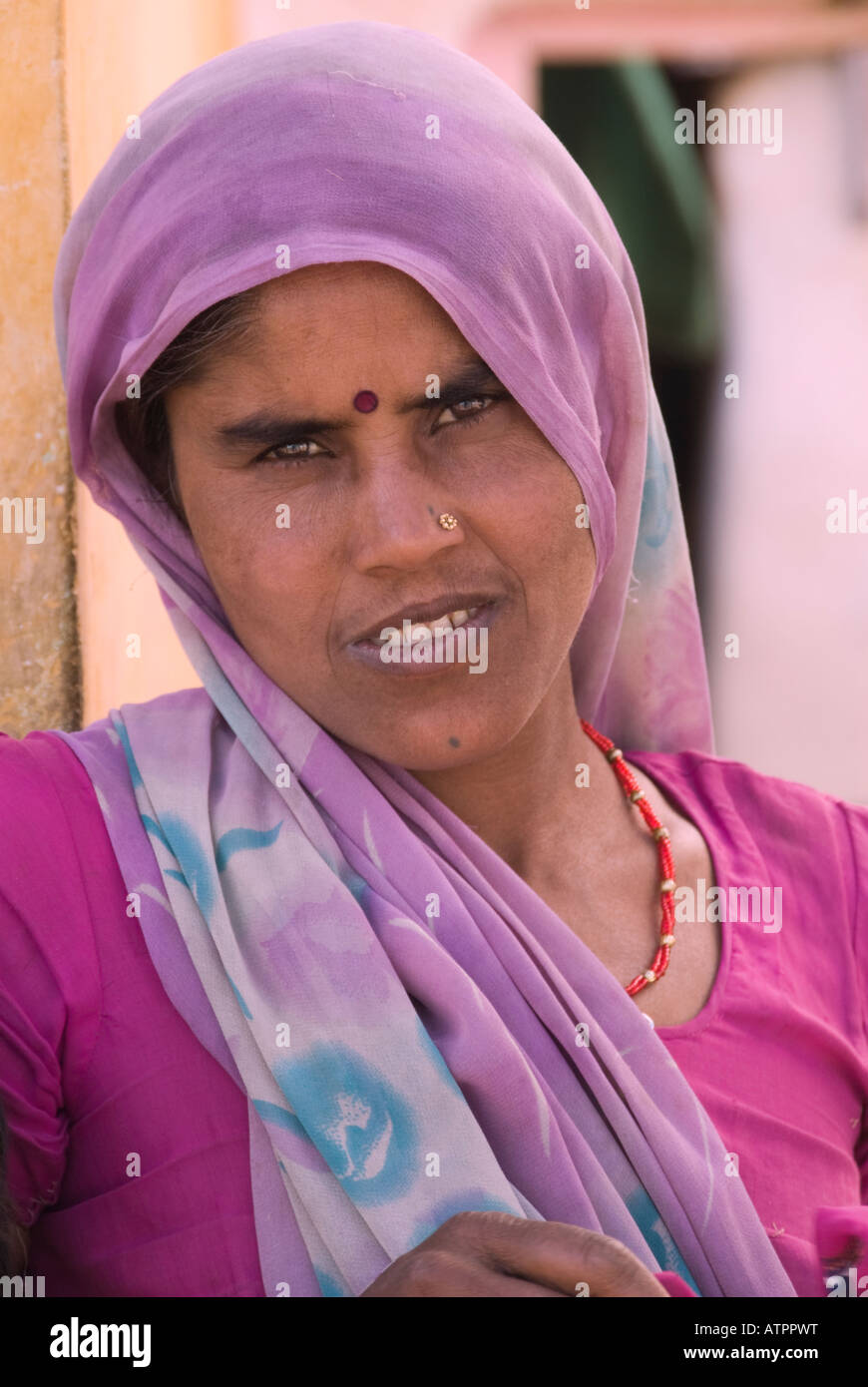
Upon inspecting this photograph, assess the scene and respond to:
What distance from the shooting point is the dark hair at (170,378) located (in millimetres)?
1420

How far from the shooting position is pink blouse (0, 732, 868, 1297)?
1371 mm

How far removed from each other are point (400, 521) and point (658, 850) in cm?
58

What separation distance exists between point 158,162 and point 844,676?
2.23m

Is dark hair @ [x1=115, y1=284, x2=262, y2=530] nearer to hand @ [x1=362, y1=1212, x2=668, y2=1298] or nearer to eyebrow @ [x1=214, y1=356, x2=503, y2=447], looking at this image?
eyebrow @ [x1=214, y1=356, x2=503, y2=447]

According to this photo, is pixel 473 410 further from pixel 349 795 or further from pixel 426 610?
pixel 349 795

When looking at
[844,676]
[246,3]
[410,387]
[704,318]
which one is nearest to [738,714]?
[844,676]

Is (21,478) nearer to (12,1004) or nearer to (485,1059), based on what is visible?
(12,1004)

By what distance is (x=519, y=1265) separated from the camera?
123cm

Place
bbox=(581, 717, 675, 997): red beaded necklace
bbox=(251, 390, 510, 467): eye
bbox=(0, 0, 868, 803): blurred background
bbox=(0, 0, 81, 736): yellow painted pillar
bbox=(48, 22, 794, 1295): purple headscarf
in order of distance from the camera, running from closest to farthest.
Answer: bbox=(48, 22, 794, 1295): purple headscarf → bbox=(251, 390, 510, 467): eye → bbox=(581, 717, 675, 997): red beaded necklace → bbox=(0, 0, 81, 736): yellow painted pillar → bbox=(0, 0, 868, 803): blurred background

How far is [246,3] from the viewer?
246 cm

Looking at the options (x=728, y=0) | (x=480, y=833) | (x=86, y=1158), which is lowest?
(x=86, y=1158)

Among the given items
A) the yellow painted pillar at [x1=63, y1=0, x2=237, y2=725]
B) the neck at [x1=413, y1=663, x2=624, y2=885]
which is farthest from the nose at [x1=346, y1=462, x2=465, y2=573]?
the yellow painted pillar at [x1=63, y1=0, x2=237, y2=725]

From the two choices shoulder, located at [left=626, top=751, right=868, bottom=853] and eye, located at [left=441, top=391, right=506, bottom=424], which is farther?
shoulder, located at [left=626, top=751, right=868, bottom=853]

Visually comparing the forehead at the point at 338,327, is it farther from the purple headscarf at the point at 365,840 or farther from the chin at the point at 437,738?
the chin at the point at 437,738
